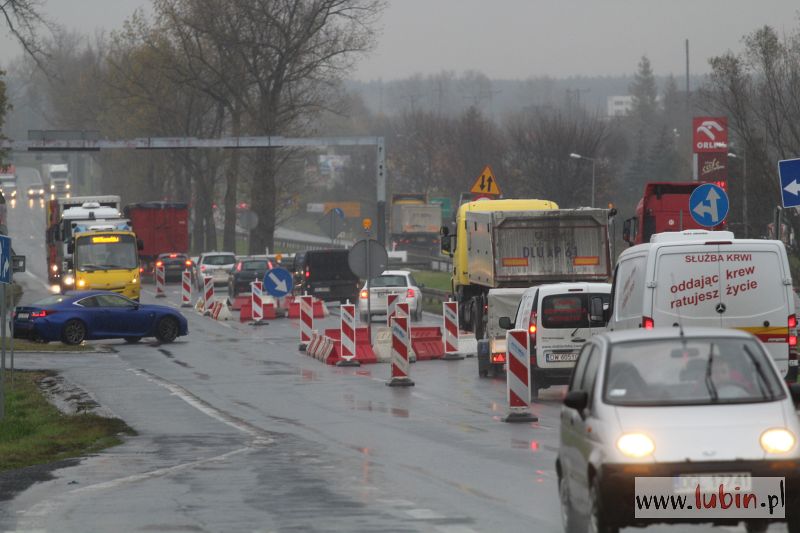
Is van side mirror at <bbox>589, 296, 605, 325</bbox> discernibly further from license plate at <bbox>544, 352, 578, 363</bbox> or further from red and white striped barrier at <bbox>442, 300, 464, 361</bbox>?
red and white striped barrier at <bbox>442, 300, 464, 361</bbox>

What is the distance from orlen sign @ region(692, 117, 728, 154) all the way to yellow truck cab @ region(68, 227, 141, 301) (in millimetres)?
18273

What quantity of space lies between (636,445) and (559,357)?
46.8 ft

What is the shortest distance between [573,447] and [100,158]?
11204 centimetres

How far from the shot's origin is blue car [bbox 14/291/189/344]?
1475 inches

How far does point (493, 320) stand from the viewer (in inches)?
1144

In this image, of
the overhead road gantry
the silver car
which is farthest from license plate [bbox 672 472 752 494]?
the overhead road gantry

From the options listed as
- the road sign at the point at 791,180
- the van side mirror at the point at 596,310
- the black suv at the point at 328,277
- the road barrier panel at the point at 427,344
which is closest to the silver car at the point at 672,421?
the road sign at the point at 791,180

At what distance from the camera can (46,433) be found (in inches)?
749

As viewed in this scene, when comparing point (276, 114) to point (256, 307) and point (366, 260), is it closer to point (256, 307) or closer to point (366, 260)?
point (256, 307)

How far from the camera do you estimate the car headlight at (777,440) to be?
924cm

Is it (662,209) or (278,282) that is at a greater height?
(662,209)

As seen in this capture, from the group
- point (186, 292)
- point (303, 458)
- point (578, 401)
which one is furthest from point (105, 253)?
point (578, 401)

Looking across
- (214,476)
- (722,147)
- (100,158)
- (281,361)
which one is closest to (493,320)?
(281,361)

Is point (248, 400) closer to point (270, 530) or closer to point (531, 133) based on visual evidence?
point (270, 530)
